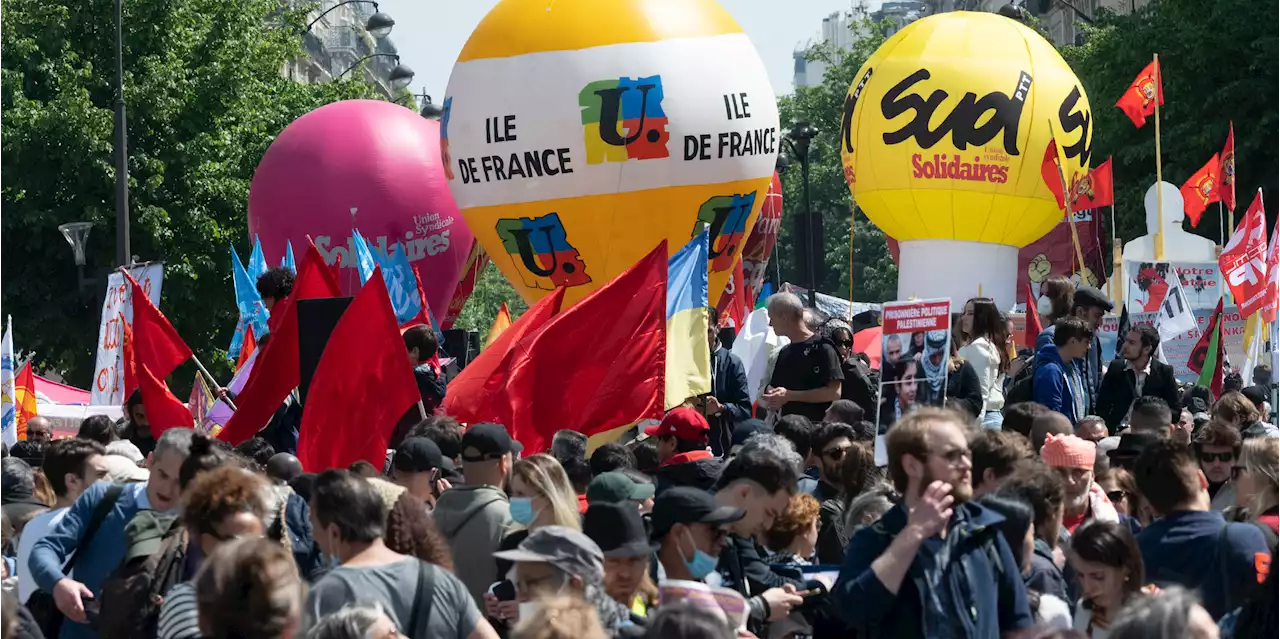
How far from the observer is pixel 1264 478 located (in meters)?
6.92

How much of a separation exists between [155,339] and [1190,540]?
7.42 metres

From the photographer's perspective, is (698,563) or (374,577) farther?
(698,563)

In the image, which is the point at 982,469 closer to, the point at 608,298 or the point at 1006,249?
the point at 608,298

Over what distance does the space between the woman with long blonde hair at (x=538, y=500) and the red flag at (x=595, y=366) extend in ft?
12.1

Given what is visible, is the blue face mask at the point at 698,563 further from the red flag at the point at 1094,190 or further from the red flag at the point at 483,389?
the red flag at the point at 1094,190

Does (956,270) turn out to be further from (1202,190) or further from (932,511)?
(932,511)

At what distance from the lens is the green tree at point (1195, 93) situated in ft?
113

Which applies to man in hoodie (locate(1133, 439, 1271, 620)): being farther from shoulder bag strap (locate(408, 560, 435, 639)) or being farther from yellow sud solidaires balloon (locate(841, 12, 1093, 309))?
A: yellow sud solidaires balloon (locate(841, 12, 1093, 309))

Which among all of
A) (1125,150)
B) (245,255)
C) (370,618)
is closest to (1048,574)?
(370,618)

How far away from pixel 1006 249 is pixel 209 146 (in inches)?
524

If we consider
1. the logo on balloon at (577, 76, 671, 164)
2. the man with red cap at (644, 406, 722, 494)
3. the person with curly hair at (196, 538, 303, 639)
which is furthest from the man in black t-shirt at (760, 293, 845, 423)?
the person with curly hair at (196, 538, 303, 639)

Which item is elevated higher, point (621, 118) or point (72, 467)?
point (621, 118)

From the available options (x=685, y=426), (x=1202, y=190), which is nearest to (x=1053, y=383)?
(x=685, y=426)

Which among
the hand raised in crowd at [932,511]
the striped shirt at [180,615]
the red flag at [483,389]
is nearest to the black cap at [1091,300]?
the red flag at [483,389]
